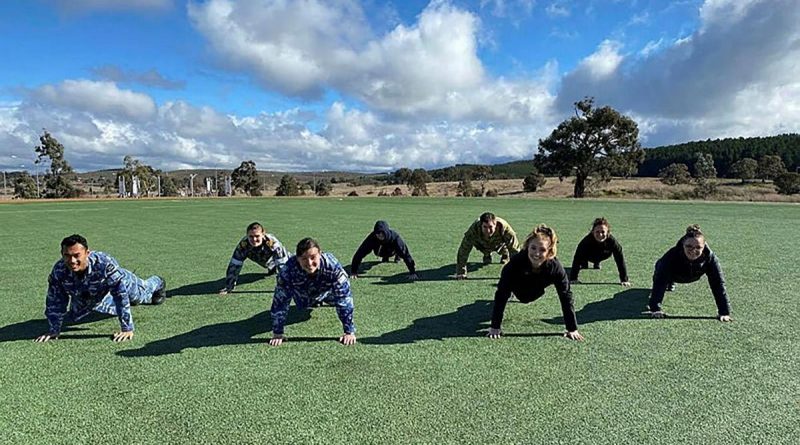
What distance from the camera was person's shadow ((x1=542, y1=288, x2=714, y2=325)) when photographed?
5.71 metres

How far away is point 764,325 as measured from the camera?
17.7 ft

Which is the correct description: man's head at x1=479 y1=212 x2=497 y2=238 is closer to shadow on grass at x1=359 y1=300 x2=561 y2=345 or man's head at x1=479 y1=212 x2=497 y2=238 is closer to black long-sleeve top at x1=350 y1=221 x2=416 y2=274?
Result: black long-sleeve top at x1=350 y1=221 x2=416 y2=274

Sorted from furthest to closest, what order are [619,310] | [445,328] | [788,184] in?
[788,184] < [619,310] < [445,328]

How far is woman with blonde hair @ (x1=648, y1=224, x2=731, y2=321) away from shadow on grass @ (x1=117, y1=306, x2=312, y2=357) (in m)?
4.24

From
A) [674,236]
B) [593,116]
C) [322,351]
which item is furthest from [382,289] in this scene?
[593,116]

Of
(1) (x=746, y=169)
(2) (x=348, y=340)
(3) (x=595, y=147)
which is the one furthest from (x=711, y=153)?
(2) (x=348, y=340)

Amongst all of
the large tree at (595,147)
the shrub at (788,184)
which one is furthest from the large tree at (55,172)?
the shrub at (788,184)

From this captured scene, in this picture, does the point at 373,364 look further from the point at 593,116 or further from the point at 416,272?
the point at 593,116

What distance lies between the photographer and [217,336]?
5.20m

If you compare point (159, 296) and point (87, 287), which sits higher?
point (87, 287)

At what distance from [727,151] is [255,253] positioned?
11077cm

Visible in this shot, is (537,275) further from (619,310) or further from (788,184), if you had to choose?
(788,184)

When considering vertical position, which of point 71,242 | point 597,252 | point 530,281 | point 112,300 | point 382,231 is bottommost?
point 112,300

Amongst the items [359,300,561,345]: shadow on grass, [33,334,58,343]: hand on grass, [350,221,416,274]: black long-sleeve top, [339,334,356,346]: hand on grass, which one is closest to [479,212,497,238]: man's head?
[350,221,416,274]: black long-sleeve top
